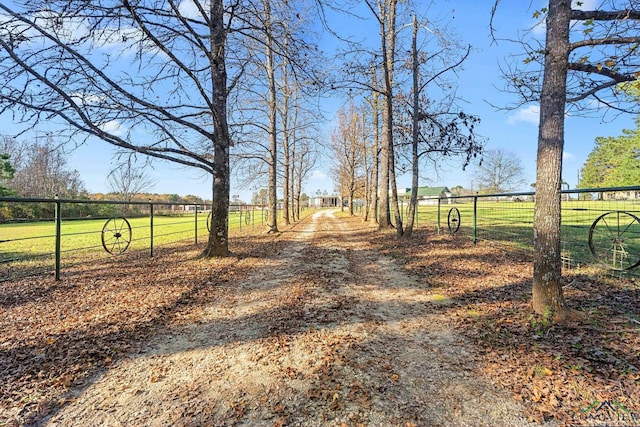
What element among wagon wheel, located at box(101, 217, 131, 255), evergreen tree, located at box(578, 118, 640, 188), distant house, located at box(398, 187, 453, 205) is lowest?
wagon wheel, located at box(101, 217, 131, 255)

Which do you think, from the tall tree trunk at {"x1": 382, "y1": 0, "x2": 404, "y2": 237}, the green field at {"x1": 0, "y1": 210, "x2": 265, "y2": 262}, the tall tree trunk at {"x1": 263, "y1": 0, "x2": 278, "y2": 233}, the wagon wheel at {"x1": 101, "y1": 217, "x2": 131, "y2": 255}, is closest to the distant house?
the tall tree trunk at {"x1": 382, "y1": 0, "x2": 404, "y2": 237}

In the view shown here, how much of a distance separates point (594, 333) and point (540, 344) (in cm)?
61

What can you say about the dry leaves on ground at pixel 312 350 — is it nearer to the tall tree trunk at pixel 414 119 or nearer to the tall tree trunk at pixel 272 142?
the tall tree trunk at pixel 414 119

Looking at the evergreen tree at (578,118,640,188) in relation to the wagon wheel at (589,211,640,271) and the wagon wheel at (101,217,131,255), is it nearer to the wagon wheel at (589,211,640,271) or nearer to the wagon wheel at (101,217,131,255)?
the wagon wheel at (589,211,640,271)

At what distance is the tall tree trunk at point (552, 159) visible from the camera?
3.16 m

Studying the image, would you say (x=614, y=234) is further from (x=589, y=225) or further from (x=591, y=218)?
(x=591, y=218)

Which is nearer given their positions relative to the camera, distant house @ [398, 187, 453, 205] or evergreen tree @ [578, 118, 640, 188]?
distant house @ [398, 187, 453, 205]

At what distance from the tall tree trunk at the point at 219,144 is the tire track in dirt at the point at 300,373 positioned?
303cm

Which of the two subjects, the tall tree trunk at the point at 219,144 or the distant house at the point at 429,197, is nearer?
the tall tree trunk at the point at 219,144

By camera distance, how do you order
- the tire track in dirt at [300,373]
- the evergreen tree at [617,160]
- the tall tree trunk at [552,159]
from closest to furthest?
the tire track in dirt at [300,373]
the tall tree trunk at [552,159]
the evergreen tree at [617,160]

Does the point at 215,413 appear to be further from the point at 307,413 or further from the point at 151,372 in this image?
the point at 151,372

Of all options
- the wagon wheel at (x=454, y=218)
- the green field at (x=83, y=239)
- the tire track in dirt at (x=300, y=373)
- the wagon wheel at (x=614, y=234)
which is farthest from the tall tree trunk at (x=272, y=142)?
the wagon wheel at (x=614, y=234)

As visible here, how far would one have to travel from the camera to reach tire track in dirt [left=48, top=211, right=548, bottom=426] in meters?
1.87

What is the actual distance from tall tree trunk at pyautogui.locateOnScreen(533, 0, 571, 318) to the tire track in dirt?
125 cm
